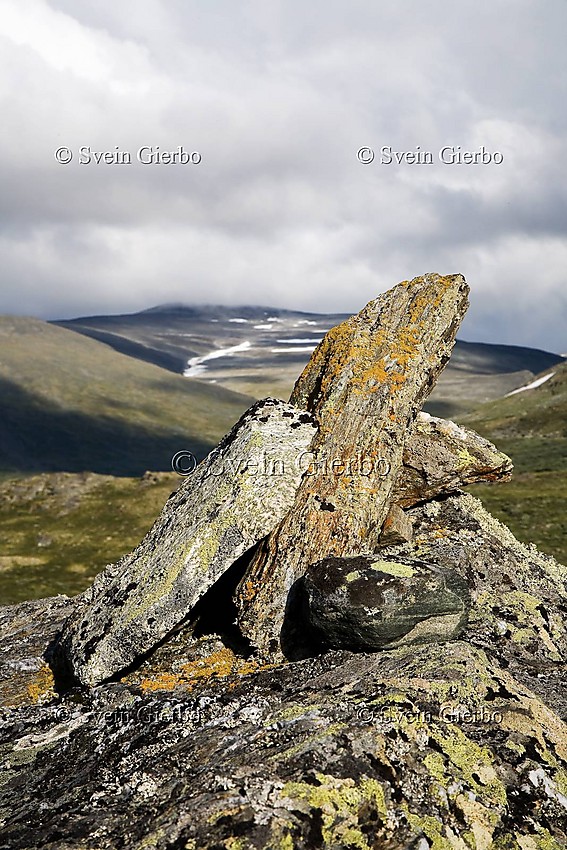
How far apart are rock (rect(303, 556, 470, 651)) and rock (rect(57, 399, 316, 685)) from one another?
1492 mm

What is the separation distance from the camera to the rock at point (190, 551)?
9312mm

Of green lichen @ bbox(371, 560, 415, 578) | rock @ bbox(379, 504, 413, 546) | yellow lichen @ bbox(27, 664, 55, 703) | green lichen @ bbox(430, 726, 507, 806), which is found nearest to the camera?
green lichen @ bbox(430, 726, 507, 806)

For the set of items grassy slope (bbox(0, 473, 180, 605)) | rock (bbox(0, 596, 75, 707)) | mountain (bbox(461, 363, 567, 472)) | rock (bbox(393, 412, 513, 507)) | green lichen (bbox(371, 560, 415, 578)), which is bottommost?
grassy slope (bbox(0, 473, 180, 605))

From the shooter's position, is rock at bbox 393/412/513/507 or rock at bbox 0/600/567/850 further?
rock at bbox 393/412/513/507

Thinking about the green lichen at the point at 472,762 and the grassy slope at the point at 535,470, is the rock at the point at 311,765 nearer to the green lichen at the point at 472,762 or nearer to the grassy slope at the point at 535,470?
the green lichen at the point at 472,762

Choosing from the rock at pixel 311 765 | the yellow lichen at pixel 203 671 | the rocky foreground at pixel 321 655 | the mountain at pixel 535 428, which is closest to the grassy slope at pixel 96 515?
the mountain at pixel 535 428

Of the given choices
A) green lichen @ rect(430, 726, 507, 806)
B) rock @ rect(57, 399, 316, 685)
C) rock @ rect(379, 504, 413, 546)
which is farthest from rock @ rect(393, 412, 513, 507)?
green lichen @ rect(430, 726, 507, 806)

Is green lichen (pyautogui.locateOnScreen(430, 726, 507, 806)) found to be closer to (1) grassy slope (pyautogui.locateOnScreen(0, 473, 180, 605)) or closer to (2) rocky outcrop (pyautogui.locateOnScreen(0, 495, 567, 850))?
(2) rocky outcrop (pyautogui.locateOnScreen(0, 495, 567, 850))

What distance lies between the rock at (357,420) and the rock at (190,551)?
20.0 inches

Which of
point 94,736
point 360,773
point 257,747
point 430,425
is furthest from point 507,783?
point 430,425

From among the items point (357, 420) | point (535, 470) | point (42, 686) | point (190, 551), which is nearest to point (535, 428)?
point (535, 470)

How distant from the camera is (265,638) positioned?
9445 millimetres

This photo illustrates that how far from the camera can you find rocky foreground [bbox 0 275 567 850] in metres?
5.41

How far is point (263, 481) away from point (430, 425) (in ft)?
15.7
